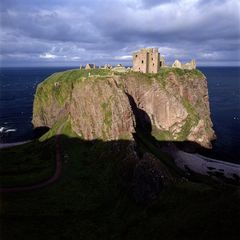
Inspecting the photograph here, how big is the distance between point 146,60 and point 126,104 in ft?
121

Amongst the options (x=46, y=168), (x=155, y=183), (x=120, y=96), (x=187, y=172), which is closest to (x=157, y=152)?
(x=187, y=172)

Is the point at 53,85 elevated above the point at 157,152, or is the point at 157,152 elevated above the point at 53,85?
the point at 53,85

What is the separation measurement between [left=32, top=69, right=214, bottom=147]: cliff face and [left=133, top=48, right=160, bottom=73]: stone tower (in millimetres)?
3490

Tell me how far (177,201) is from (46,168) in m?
37.3

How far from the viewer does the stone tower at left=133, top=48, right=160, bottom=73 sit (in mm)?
138125

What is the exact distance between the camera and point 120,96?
10844 cm

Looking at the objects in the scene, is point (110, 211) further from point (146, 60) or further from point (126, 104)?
point (146, 60)

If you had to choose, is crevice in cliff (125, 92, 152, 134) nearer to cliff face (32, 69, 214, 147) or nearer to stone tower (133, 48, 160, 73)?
cliff face (32, 69, 214, 147)

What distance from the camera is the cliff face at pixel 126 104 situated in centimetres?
10819

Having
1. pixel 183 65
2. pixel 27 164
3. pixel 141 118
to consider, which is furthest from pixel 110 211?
pixel 183 65

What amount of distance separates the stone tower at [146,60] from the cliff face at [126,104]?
349 centimetres

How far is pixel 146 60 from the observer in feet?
455

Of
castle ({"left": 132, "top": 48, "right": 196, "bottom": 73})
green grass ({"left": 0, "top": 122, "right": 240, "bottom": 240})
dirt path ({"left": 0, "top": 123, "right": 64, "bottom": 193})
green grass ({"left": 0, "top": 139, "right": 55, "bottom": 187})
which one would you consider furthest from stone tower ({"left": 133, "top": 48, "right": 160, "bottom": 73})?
green grass ({"left": 0, "top": 122, "right": 240, "bottom": 240})

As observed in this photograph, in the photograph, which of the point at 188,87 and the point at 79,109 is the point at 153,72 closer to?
the point at 188,87
